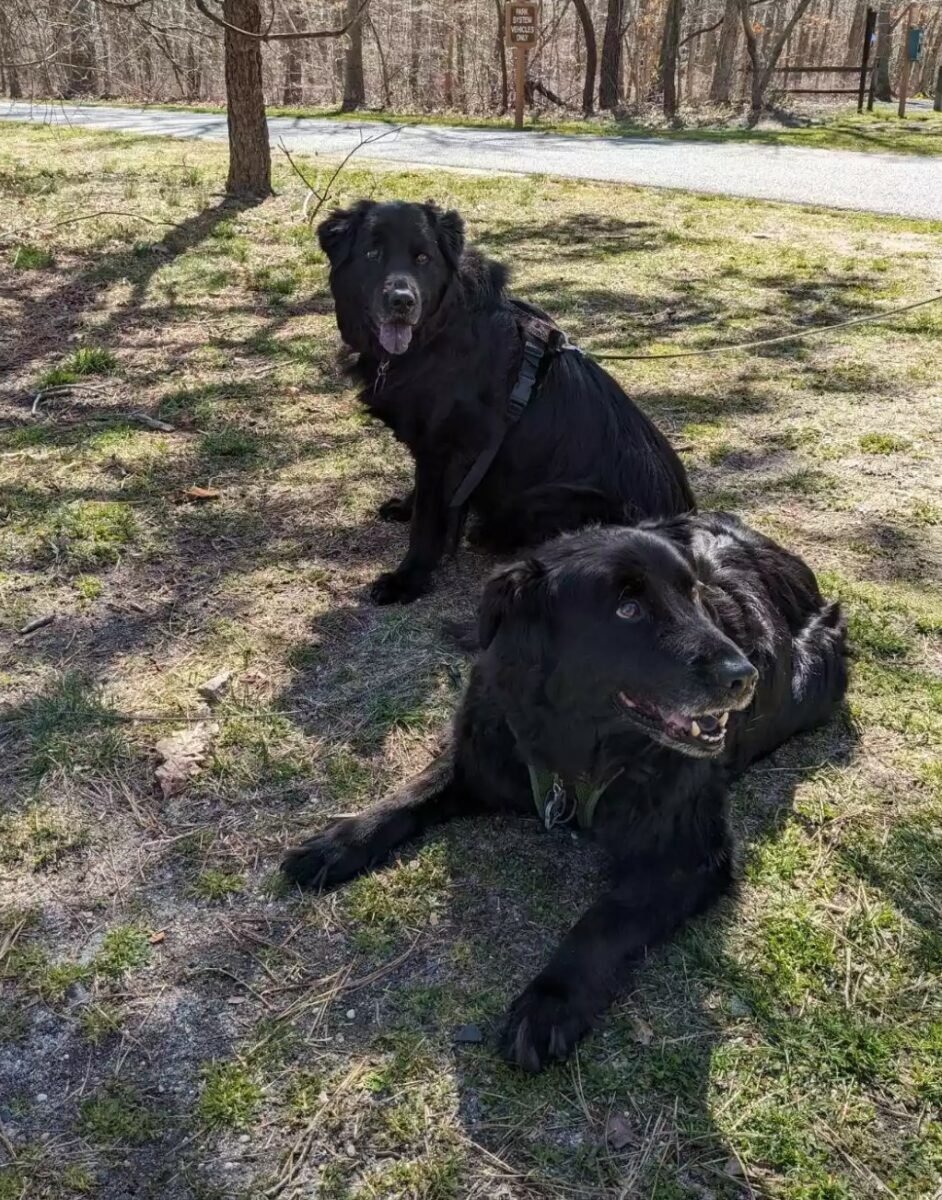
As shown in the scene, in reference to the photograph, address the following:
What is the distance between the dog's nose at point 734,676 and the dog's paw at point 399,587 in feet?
6.54

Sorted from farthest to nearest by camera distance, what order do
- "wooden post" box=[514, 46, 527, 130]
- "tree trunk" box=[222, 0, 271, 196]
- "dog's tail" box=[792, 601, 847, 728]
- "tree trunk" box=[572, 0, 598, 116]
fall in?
"tree trunk" box=[572, 0, 598, 116]
"wooden post" box=[514, 46, 527, 130]
"tree trunk" box=[222, 0, 271, 196]
"dog's tail" box=[792, 601, 847, 728]

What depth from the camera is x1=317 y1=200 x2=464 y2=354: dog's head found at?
4.11 meters

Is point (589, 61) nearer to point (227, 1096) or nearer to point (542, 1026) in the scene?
point (542, 1026)

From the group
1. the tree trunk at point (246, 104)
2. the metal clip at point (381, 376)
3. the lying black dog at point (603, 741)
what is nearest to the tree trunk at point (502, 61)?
the tree trunk at point (246, 104)

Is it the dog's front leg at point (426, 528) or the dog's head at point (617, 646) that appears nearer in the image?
the dog's head at point (617, 646)

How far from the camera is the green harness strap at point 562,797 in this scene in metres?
2.72

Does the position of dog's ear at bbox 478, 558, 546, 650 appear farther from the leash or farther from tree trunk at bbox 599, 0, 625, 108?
tree trunk at bbox 599, 0, 625, 108

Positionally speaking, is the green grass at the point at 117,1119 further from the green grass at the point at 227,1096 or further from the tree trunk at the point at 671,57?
the tree trunk at the point at 671,57

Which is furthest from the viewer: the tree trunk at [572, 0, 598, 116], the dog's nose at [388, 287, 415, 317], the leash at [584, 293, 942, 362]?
the tree trunk at [572, 0, 598, 116]

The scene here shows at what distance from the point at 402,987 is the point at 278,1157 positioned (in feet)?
1.68

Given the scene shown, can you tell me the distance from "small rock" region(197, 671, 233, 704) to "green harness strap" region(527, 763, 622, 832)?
1.27m

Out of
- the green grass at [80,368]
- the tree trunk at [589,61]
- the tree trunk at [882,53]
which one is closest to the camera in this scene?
the green grass at [80,368]

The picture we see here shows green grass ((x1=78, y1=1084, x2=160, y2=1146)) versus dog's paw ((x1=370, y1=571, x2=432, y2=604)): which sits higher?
dog's paw ((x1=370, y1=571, x2=432, y2=604))

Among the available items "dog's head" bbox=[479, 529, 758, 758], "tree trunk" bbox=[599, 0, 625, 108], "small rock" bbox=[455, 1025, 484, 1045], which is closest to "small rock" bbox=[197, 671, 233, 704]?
"dog's head" bbox=[479, 529, 758, 758]
